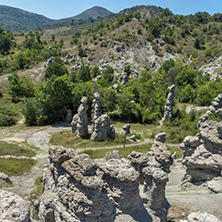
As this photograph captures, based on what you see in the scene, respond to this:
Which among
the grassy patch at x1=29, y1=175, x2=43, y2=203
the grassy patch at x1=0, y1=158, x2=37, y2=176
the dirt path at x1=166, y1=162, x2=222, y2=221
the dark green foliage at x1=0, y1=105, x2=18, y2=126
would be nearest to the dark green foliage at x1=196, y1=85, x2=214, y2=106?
the dirt path at x1=166, y1=162, x2=222, y2=221

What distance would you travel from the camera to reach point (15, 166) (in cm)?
1981

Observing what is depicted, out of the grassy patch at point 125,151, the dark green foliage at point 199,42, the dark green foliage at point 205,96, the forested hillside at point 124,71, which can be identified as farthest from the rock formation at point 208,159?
the dark green foliage at point 199,42

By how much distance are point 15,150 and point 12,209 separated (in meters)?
21.0

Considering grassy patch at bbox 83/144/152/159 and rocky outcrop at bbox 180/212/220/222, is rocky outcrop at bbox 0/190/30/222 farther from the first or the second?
grassy patch at bbox 83/144/152/159

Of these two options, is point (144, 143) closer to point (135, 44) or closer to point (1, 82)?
point (1, 82)

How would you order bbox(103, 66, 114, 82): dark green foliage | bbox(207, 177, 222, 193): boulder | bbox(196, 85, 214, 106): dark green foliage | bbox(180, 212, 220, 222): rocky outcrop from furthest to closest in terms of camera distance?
bbox(103, 66, 114, 82): dark green foliage < bbox(196, 85, 214, 106): dark green foliage < bbox(207, 177, 222, 193): boulder < bbox(180, 212, 220, 222): rocky outcrop

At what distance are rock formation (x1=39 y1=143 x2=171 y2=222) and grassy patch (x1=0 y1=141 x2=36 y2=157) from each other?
1680 cm

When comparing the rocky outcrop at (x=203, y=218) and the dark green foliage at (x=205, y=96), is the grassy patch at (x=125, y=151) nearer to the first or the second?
the rocky outcrop at (x=203, y=218)

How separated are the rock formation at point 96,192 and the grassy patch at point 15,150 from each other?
16796 mm

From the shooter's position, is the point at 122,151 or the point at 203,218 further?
the point at 122,151

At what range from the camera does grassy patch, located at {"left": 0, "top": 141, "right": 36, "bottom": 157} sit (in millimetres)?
23022

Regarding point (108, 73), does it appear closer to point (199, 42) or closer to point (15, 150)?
point (15, 150)

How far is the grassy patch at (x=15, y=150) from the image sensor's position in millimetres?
23022

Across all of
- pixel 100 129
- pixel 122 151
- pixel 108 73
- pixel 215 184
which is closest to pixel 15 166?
pixel 100 129
